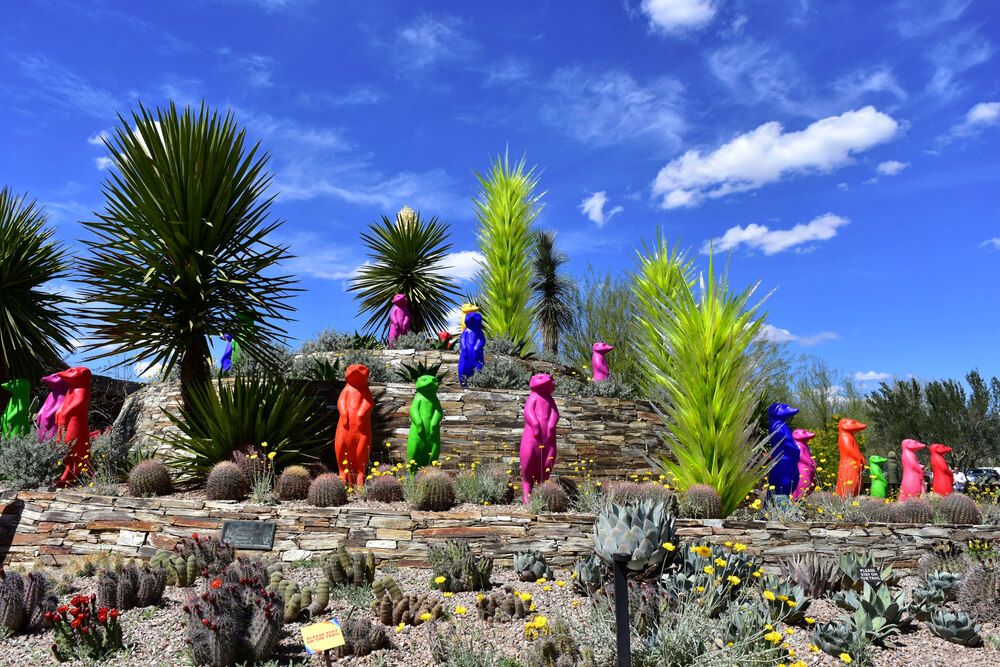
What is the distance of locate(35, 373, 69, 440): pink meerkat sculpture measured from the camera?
8914 mm

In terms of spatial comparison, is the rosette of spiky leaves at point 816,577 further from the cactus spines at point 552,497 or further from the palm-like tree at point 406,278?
the palm-like tree at point 406,278

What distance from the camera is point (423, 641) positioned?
4.52m

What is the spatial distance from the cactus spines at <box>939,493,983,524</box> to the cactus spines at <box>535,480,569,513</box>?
5.58 meters

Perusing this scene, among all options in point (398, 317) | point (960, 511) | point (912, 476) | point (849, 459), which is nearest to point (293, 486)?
point (960, 511)

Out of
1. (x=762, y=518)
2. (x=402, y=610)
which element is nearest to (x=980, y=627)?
(x=762, y=518)

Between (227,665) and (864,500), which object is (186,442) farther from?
(864,500)

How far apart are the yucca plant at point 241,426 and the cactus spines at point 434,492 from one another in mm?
2402

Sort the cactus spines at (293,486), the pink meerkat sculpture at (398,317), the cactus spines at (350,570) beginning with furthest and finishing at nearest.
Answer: the pink meerkat sculpture at (398,317) < the cactus spines at (293,486) < the cactus spines at (350,570)

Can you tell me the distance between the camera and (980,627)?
542 centimetres

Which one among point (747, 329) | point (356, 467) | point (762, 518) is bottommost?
point (762, 518)

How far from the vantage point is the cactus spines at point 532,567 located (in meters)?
5.62

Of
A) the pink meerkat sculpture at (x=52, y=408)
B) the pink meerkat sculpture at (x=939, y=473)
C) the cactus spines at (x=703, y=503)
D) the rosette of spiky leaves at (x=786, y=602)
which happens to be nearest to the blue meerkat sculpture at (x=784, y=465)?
the cactus spines at (x=703, y=503)

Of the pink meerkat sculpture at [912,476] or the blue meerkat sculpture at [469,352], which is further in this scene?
the blue meerkat sculpture at [469,352]

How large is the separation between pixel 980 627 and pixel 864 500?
3467 mm
